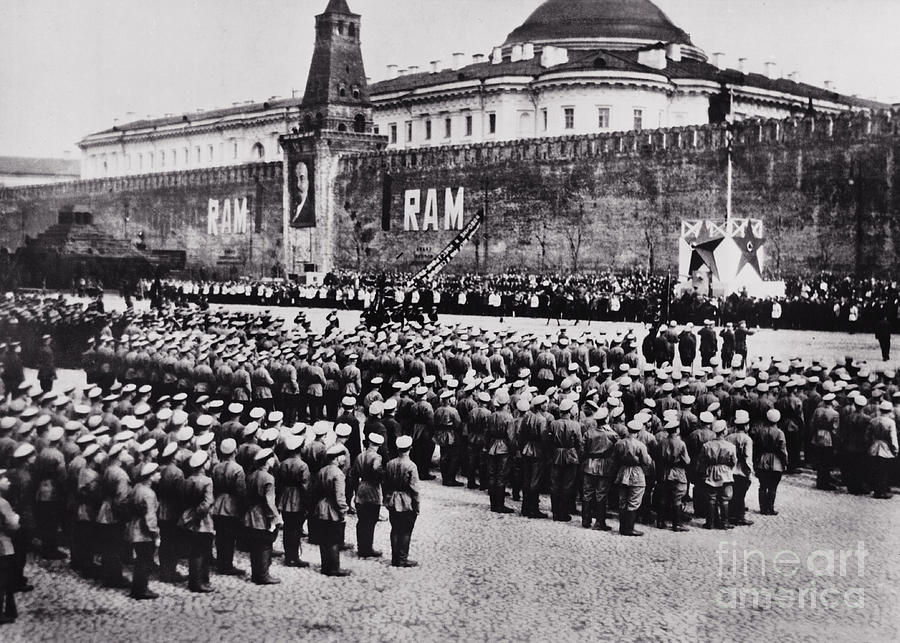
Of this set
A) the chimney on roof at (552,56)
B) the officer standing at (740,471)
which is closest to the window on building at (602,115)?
the chimney on roof at (552,56)

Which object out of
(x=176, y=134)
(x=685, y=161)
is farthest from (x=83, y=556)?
(x=176, y=134)

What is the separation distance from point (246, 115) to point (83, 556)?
5347 cm

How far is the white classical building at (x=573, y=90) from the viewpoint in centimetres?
4334

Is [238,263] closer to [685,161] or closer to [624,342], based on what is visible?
[685,161]

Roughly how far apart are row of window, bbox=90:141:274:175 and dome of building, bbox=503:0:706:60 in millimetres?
17603

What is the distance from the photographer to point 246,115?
5869 cm

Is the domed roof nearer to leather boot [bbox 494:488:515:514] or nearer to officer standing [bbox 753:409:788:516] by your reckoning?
officer standing [bbox 753:409:788:516]

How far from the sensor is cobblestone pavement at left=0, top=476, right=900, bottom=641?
6.72 meters

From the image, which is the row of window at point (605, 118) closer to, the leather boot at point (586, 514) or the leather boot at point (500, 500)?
the leather boot at point (500, 500)

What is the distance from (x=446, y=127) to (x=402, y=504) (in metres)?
42.6

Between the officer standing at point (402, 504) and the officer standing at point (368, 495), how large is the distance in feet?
0.35

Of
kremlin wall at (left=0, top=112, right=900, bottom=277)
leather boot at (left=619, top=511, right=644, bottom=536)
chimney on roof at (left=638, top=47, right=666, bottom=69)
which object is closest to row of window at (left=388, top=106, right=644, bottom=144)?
chimney on roof at (left=638, top=47, right=666, bottom=69)

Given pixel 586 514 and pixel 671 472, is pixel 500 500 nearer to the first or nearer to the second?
pixel 586 514

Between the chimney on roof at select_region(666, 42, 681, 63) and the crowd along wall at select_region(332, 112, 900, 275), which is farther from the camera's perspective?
the chimney on roof at select_region(666, 42, 681, 63)
